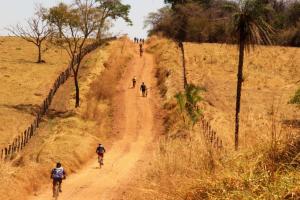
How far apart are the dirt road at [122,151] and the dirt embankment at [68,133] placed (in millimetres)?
872

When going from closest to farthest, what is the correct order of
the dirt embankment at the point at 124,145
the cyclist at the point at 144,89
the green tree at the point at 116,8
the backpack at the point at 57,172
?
the backpack at the point at 57,172, the dirt embankment at the point at 124,145, the cyclist at the point at 144,89, the green tree at the point at 116,8

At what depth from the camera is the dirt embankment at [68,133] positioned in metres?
23.3

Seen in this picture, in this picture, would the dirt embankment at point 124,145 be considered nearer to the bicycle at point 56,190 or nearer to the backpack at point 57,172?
the bicycle at point 56,190

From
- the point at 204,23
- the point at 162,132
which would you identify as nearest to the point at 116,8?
the point at 204,23

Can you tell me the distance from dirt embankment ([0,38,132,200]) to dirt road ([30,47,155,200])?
872 mm

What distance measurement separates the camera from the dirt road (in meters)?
Answer: 23.4

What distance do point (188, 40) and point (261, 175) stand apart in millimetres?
75665

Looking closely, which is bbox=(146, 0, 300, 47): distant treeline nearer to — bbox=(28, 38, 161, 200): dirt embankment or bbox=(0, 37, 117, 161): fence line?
bbox=(28, 38, 161, 200): dirt embankment

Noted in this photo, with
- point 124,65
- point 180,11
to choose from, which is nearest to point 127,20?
point 180,11

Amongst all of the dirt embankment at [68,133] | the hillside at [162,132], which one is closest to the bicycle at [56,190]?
the hillside at [162,132]

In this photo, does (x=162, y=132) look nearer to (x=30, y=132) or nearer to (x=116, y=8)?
(x=30, y=132)

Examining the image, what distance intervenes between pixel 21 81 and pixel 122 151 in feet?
85.3

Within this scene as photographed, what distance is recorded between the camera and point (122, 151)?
34344 mm

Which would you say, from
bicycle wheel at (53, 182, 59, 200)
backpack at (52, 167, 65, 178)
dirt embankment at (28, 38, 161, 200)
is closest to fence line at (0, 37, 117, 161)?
dirt embankment at (28, 38, 161, 200)
